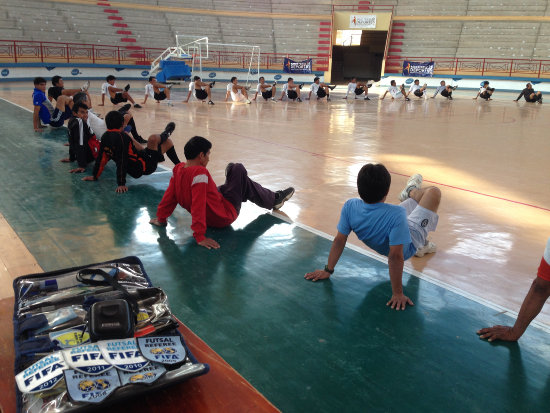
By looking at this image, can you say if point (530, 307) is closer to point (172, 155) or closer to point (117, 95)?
point (172, 155)

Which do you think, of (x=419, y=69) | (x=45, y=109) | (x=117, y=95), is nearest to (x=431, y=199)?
(x=45, y=109)

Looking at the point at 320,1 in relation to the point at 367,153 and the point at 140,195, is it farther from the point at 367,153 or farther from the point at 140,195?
the point at 140,195

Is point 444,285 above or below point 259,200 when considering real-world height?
below

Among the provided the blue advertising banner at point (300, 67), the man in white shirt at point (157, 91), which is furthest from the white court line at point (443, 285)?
the blue advertising banner at point (300, 67)

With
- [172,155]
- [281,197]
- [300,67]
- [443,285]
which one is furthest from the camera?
[300,67]

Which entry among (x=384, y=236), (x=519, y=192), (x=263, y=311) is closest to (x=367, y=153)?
(x=519, y=192)

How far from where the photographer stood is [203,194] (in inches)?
143

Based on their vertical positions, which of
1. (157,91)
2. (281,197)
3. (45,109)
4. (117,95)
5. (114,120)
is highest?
(157,91)

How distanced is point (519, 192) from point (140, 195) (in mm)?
4757

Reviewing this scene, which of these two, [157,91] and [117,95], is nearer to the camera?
[117,95]

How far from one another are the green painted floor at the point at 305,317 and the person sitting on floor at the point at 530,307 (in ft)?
0.21

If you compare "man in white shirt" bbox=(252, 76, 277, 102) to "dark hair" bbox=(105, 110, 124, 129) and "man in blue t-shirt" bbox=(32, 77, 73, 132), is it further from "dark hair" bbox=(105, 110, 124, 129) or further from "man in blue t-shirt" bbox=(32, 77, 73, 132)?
"dark hair" bbox=(105, 110, 124, 129)

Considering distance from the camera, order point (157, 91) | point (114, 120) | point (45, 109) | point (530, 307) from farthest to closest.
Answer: point (157, 91) → point (45, 109) → point (114, 120) → point (530, 307)

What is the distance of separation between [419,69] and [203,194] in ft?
80.5
